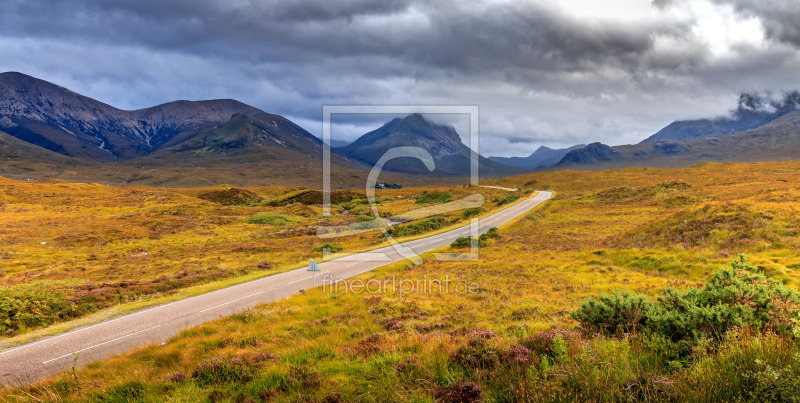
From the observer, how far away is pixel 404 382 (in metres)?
5.89

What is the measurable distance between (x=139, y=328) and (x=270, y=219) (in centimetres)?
4244

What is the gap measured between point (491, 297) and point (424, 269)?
30.1 ft

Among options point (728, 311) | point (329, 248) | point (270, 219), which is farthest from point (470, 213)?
point (728, 311)

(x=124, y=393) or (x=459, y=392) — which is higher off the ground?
(x=459, y=392)

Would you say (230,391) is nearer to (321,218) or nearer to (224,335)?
(224,335)

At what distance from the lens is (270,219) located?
55375mm

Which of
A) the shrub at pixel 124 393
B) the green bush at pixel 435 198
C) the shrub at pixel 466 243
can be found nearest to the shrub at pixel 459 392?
the shrub at pixel 124 393

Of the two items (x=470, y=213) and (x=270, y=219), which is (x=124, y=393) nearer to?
(x=270, y=219)

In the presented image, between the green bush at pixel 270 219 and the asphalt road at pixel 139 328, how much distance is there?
31.0 meters

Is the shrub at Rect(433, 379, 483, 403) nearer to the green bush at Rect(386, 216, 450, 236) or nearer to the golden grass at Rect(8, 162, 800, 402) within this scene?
the golden grass at Rect(8, 162, 800, 402)

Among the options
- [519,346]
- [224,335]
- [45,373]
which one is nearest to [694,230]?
[519,346]

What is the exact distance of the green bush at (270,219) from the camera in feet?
178

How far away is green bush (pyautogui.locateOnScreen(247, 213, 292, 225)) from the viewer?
54.4 m

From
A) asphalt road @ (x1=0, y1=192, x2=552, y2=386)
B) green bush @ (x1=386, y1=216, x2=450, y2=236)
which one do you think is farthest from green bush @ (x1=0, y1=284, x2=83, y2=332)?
green bush @ (x1=386, y1=216, x2=450, y2=236)
